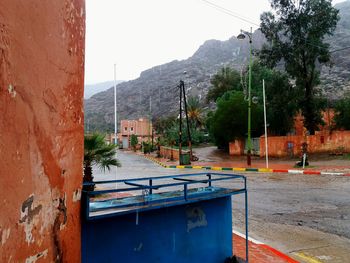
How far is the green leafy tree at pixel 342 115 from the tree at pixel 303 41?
11.3ft

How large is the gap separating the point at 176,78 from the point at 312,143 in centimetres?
11270

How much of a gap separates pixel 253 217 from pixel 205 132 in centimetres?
4970

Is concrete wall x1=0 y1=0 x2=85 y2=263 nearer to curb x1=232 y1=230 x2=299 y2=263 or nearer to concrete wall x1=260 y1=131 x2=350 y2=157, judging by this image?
curb x1=232 y1=230 x2=299 y2=263

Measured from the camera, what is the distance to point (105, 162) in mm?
10719

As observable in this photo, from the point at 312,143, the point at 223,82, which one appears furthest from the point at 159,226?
the point at 223,82

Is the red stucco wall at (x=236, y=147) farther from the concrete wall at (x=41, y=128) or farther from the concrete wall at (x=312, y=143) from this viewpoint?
the concrete wall at (x=41, y=128)

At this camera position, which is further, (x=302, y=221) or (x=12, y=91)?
(x=302, y=221)

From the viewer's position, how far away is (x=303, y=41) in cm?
2916

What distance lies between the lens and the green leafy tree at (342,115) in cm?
3103

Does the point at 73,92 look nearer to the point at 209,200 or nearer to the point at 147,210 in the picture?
the point at 147,210

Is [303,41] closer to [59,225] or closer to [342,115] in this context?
[342,115]

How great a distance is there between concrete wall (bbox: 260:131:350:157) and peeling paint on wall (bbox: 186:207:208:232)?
25245mm

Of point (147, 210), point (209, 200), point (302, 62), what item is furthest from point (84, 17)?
point (302, 62)

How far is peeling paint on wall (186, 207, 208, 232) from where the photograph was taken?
3.88 m
